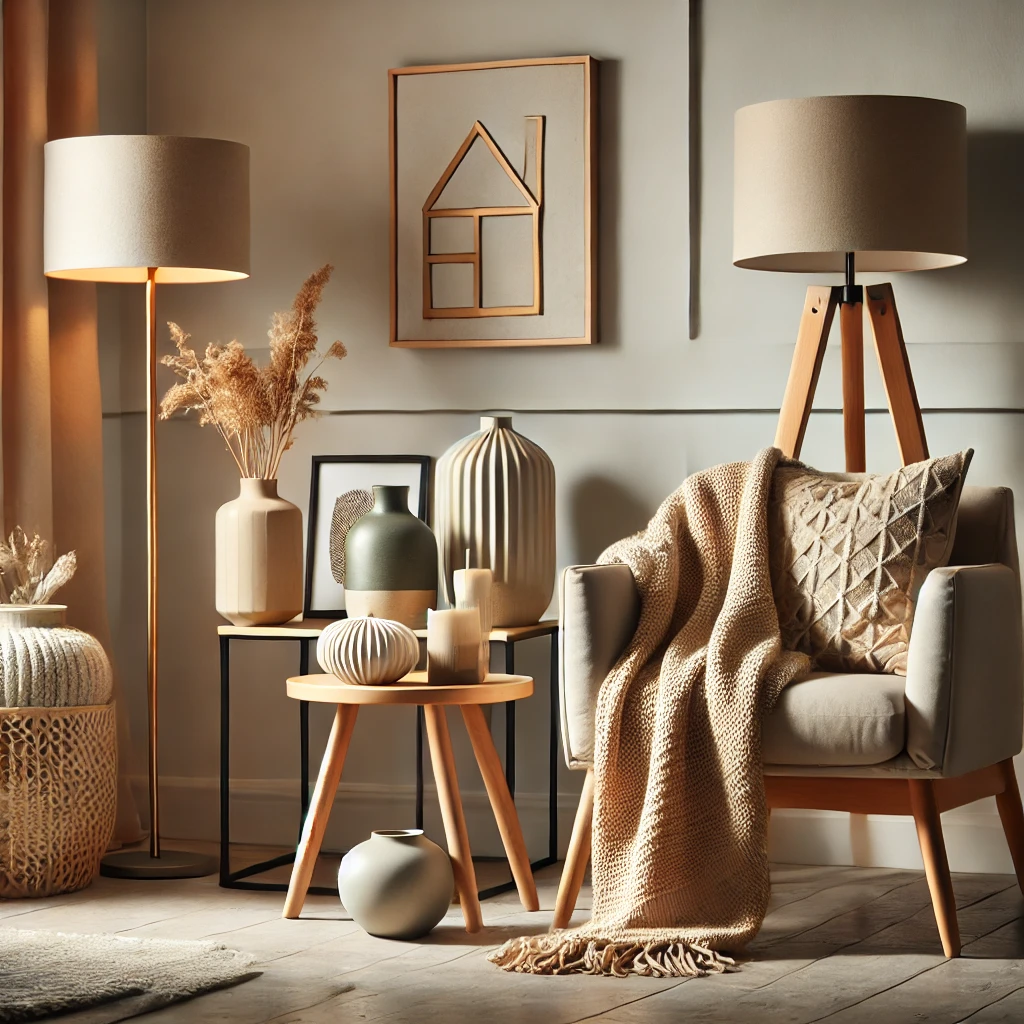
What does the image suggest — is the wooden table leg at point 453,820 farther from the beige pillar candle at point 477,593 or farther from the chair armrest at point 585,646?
the chair armrest at point 585,646

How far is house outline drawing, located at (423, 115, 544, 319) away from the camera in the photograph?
360cm

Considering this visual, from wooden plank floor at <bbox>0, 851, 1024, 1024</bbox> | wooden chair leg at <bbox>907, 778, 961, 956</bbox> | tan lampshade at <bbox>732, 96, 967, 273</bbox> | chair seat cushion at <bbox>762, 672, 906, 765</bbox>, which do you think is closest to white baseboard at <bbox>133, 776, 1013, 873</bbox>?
wooden plank floor at <bbox>0, 851, 1024, 1024</bbox>

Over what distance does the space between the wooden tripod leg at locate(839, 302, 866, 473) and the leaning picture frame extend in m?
0.97

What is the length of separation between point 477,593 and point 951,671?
34.4 inches

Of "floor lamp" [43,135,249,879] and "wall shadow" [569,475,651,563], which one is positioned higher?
"floor lamp" [43,135,249,879]

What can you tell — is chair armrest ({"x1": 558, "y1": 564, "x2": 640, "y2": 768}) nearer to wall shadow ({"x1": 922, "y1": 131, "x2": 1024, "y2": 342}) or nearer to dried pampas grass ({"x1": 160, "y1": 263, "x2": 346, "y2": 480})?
dried pampas grass ({"x1": 160, "y1": 263, "x2": 346, "y2": 480})

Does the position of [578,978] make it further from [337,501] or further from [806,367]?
[337,501]

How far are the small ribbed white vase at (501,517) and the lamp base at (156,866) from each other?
0.79 meters

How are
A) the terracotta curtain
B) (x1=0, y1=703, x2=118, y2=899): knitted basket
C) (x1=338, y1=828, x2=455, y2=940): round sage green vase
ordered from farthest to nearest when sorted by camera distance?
the terracotta curtain, (x1=0, y1=703, x2=118, y2=899): knitted basket, (x1=338, y1=828, x2=455, y2=940): round sage green vase

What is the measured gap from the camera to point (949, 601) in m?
2.56

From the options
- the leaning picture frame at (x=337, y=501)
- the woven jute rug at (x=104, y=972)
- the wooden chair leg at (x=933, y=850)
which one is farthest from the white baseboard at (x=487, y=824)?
the woven jute rug at (x=104, y=972)

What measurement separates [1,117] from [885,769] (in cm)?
225

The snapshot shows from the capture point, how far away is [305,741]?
11.7 feet

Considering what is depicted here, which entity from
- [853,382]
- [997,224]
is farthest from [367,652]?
[997,224]
